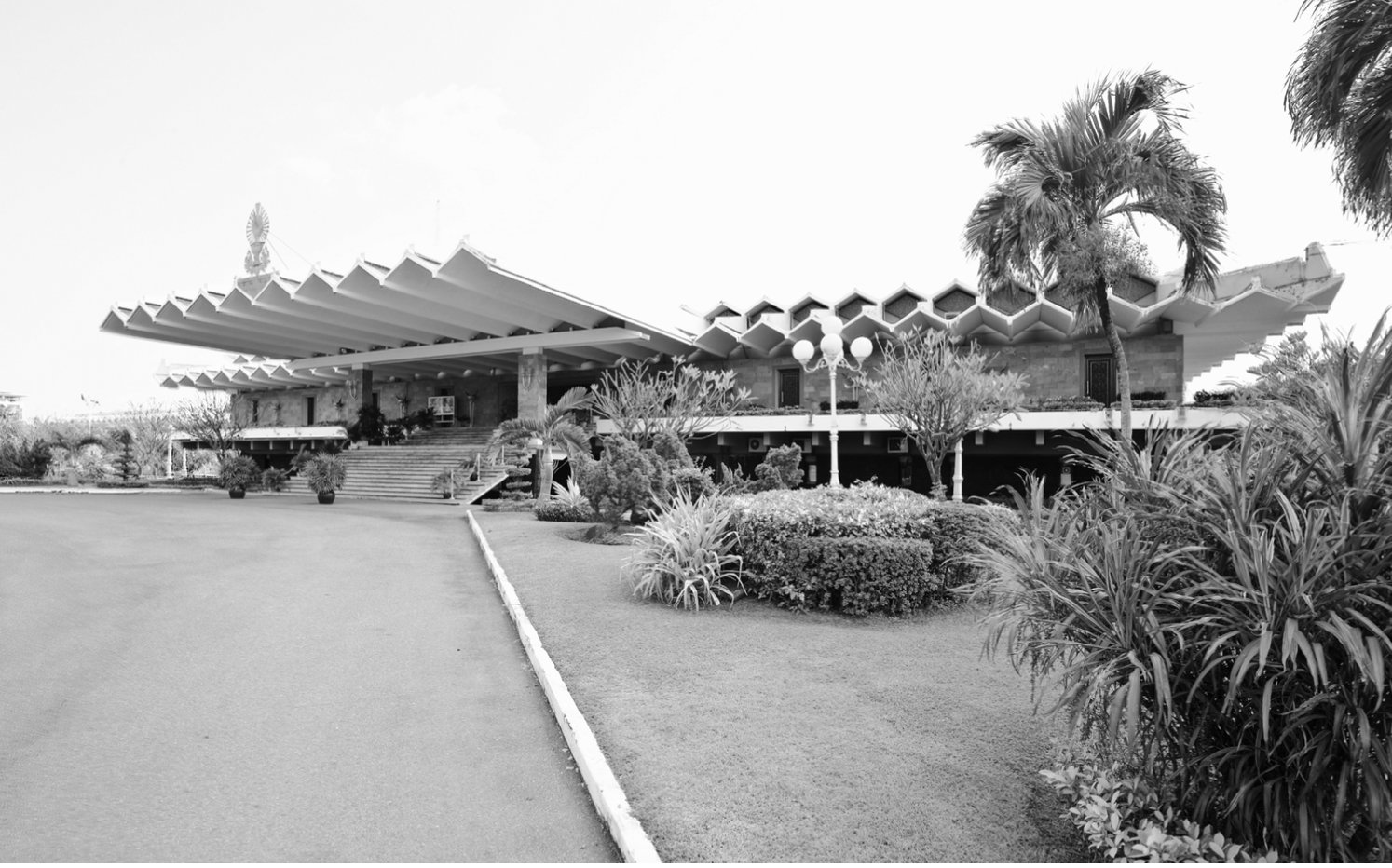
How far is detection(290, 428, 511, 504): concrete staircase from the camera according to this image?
80.6 feet

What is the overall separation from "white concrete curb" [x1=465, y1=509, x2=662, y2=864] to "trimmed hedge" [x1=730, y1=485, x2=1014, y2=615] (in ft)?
9.20

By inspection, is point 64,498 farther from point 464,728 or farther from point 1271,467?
point 1271,467

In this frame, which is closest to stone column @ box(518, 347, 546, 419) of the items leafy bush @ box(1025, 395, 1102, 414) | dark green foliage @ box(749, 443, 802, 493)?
dark green foliage @ box(749, 443, 802, 493)

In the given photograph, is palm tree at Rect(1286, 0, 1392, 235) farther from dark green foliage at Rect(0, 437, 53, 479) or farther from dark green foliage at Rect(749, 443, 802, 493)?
dark green foliage at Rect(0, 437, 53, 479)

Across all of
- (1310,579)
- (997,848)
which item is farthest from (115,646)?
(1310,579)

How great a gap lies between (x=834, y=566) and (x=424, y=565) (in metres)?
6.39

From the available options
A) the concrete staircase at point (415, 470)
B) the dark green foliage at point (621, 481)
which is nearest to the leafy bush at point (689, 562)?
the dark green foliage at point (621, 481)

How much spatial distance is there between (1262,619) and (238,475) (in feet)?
96.7

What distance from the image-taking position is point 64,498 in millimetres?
24375

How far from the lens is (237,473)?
26219mm

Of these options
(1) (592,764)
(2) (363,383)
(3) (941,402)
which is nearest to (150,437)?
(2) (363,383)

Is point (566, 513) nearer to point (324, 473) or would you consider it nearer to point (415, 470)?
Result: point (324, 473)

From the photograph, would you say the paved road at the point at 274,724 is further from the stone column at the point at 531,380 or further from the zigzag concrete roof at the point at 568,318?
the stone column at the point at 531,380

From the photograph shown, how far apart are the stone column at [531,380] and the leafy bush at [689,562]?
19.5 meters
